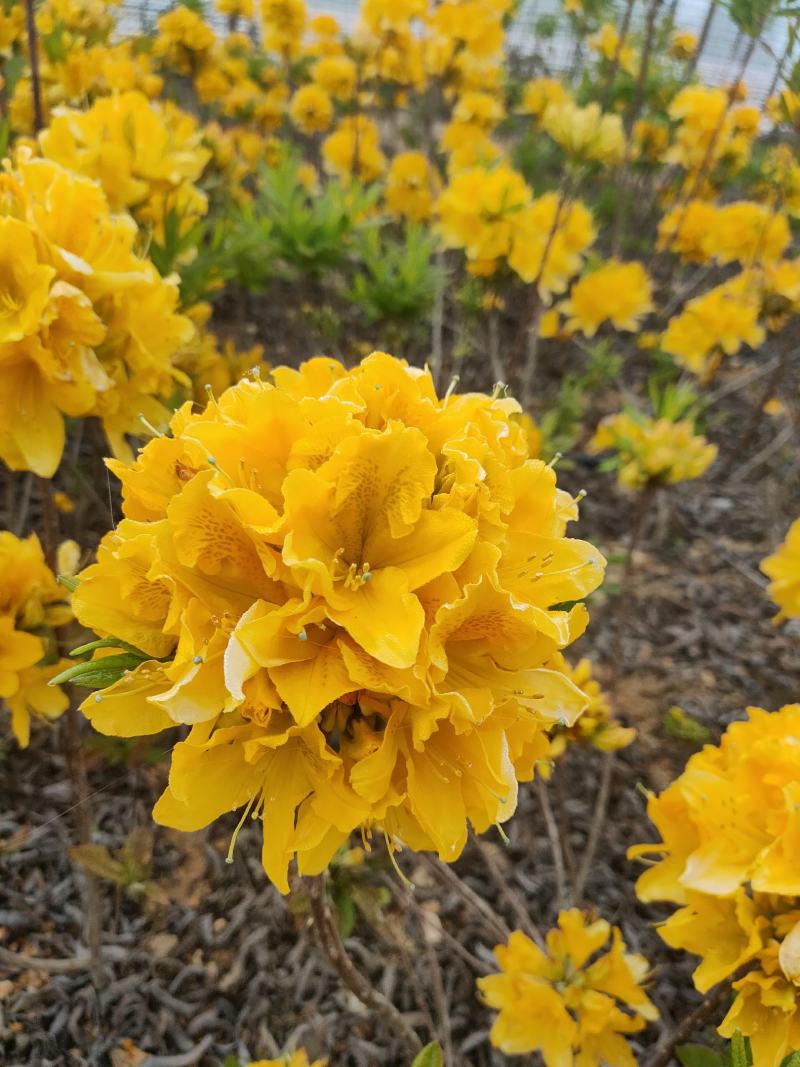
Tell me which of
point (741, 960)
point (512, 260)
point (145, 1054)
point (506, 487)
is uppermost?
point (506, 487)

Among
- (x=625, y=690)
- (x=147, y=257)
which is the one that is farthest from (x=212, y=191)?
(x=625, y=690)

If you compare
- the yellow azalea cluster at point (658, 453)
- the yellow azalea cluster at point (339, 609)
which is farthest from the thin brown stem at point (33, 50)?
the yellow azalea cluster at point (658, 453)

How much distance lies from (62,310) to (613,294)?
124 inches

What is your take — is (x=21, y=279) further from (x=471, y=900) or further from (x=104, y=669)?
(x=471, y=900)

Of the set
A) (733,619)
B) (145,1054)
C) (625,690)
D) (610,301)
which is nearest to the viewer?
(145,1054)

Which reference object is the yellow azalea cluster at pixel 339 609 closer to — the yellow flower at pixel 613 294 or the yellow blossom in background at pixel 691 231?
the yellow flower at pixel 613 294

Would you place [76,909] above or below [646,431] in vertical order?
below

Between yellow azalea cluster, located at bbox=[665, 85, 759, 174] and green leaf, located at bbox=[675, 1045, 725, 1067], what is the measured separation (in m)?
4.06

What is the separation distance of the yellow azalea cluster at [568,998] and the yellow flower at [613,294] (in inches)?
121

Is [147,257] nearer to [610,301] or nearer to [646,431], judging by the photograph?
[646,431]

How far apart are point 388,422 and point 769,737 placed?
87 cm

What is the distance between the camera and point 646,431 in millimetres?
2441

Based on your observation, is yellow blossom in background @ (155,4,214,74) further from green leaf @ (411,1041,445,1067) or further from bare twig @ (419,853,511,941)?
green leaf @ (411,1041,445,1067)

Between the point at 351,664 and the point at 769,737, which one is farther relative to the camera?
the point at 769,737
